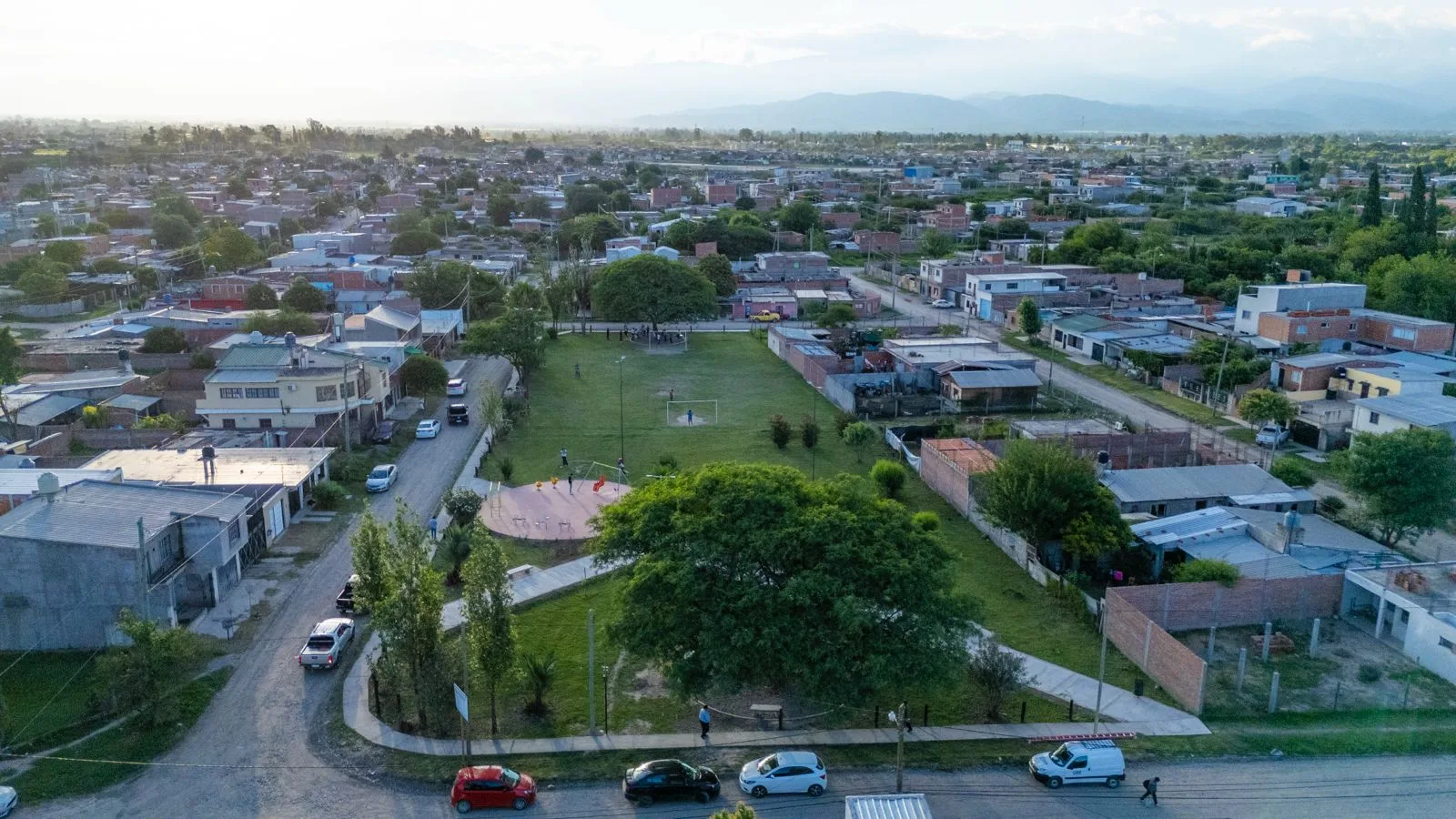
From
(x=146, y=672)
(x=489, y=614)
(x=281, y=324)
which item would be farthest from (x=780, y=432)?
(x=281, y=324)

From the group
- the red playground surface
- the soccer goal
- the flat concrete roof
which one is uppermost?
the flat concrete roof

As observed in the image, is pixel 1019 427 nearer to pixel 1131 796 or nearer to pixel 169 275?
pixel 1131 796

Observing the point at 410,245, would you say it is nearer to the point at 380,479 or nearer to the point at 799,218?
the point at 799,218

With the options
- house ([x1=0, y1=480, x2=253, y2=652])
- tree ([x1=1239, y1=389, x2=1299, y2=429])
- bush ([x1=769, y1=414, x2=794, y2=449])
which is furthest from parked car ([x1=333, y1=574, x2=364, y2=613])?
tree ([x1=1239, y1=389, x2=1299, y2=429])

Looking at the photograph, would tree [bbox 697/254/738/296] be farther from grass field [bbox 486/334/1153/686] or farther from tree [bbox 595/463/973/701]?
tree [bbox 595/463/973/701]

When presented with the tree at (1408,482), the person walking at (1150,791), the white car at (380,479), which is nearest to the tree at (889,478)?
the tree at (1408,482)

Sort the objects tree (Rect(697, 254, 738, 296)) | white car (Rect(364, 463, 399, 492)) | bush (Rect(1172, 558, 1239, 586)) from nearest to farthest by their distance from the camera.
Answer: bush (Rect(1172, 558, 1239, 586)) < white car (Rect(364, 463, 399, 492)) < tree (Rect(697, 254, 738, 296))

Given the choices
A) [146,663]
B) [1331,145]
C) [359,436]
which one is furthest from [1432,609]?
[1331,145]
